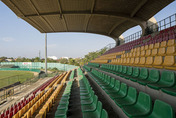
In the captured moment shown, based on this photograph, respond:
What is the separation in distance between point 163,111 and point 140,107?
1.78 feet

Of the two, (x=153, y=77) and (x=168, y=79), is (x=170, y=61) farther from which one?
(x=168, y=79)

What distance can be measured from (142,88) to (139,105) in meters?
0.87

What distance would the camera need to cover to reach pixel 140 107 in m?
1.80

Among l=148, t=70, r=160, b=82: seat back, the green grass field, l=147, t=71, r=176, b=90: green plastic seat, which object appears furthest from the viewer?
the green grass field

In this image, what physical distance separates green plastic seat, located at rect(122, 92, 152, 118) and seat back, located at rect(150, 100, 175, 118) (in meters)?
0.13

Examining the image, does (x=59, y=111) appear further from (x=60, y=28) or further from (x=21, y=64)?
(x=21, y=64)

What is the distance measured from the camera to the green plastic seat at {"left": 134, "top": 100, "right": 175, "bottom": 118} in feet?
3.85

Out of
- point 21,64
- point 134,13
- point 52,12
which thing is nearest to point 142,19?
point 134,13

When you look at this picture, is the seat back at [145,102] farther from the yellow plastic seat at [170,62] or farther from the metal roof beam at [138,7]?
the metal roof beam at [138,7]

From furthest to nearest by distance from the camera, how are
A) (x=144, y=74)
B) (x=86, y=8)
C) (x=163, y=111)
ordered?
(x=86, y=8) → (x=144, y=74) → (x=163, y=111)

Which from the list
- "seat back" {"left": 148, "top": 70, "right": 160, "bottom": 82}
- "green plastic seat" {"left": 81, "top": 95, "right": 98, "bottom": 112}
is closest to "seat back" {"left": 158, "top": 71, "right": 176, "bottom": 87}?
"seat back" {"left": 148, "top": 70, "right": 160, "bottom": 82}

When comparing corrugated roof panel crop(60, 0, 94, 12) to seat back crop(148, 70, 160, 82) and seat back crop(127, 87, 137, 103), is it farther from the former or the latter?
seat back crop(127, 87, 137, 103)

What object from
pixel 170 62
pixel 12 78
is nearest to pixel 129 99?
pixel 170 62

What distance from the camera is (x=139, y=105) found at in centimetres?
185
